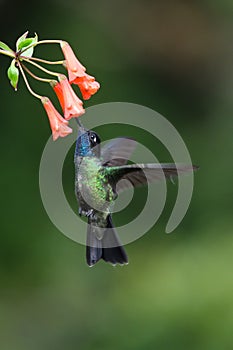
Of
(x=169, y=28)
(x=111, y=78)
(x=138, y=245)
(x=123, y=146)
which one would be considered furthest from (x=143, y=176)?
(x=169, y=28)

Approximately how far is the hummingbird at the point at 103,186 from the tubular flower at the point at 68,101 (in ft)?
0.38

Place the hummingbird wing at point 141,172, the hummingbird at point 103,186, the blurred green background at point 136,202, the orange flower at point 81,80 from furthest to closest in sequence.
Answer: the blurred green background at point 136,202 → the hummingbird at point 103,186 → the orange flower at point 81,80 → the hummingbird wing at point 141,172

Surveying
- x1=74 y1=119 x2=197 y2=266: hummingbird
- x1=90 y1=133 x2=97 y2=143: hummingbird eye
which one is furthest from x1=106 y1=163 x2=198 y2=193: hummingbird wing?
x1=90 y1=133 x2=97 y2=143: hummingbird eye

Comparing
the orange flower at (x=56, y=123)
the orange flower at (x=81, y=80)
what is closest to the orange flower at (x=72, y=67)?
the orange flower at (x=81, y=80)

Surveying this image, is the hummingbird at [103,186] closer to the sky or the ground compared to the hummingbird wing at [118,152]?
closer to the ground

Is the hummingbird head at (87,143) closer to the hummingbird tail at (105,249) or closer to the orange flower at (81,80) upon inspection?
the orange flower at (81,80)

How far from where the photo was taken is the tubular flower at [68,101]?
1.75 meters

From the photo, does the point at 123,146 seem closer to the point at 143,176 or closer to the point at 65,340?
the point at 143,176

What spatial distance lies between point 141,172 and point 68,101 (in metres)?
0.27

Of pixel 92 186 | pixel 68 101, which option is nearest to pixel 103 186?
pixel 92 186

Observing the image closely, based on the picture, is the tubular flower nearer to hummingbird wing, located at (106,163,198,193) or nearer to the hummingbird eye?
the hummingbird eye

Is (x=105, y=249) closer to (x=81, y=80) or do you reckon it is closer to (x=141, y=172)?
(x=141, y=172)

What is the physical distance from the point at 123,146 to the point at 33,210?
9.13ft

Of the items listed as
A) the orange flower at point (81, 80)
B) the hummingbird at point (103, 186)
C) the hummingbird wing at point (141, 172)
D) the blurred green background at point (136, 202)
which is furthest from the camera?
the blurred green background at point (136, 202)
